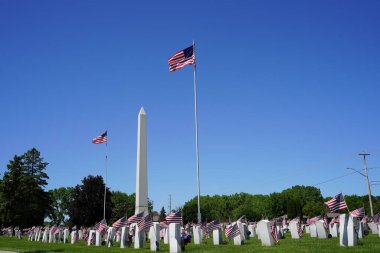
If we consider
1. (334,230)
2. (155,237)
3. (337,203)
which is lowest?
(334,230)

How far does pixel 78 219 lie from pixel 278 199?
52.7 metres

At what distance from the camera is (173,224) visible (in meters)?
19.6

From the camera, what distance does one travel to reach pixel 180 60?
→ 2670 centimetres

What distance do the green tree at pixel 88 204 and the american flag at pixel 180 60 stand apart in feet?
155

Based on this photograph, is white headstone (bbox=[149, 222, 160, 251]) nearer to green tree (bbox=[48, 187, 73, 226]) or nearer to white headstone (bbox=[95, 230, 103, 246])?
white headstone (bbox=[95, 230, 103, 246])

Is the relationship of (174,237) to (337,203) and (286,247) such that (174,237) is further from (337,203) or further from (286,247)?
(337,203)

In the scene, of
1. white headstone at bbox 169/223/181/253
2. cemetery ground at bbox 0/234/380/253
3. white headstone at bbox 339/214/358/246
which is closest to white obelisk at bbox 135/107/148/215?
cemetery ground at bbox 0/234/380/253

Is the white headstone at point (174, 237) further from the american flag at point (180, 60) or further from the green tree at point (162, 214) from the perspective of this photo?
the green tree at point (162, 214)

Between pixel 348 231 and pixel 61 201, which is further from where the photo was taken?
pixel 61 201

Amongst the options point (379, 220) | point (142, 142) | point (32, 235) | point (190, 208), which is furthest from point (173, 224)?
point (190, 208)

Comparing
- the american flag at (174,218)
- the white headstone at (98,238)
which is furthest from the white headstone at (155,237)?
the white headstone at (98,238)

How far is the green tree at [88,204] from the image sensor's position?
2662 inches

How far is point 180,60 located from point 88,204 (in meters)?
47.8

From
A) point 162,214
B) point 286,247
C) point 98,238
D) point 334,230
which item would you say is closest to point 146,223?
point 98,238
